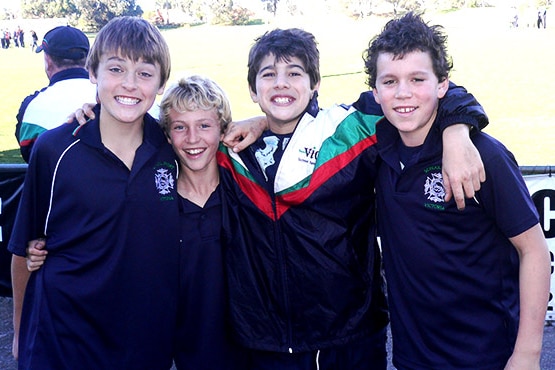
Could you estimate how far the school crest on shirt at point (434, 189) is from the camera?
2.47 metres

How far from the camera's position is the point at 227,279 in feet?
9.53

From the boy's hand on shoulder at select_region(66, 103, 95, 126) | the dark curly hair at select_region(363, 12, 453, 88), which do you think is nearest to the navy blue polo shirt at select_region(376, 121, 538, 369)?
the dark curly hair at select_region(363, 12, 453, 88)

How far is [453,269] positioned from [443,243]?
0.10 m

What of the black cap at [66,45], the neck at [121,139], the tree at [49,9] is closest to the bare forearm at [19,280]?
the neck at [121,139]

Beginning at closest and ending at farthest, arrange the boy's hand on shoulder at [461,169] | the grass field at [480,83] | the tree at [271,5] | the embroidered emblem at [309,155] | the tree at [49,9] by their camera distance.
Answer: the boy's hand on shoulder at [461,169], the embroidered emblem at [309,155], the grass field at [480,83], the tree at [49,9], the tree at [271,5]

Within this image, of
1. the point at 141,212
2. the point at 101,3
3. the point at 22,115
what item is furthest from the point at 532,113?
the point at 101,3

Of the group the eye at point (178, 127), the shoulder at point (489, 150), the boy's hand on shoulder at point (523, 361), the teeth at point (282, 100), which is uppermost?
the teeth at point (282, 100)

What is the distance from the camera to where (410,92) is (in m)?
2.54

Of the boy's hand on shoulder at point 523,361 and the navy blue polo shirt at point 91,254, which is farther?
the navy blue polo shirt at point 91,254

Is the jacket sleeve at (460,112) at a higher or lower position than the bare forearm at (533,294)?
higher

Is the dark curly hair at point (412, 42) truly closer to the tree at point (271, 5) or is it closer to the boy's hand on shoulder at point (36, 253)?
the boy's hand on shoulder at point (36, 253)

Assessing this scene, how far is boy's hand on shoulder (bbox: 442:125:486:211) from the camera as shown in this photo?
2.32 m

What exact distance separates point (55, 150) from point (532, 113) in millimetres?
12380

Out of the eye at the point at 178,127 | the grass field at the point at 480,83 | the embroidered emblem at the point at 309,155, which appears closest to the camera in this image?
the embroidered emblem at the point at 309,155
